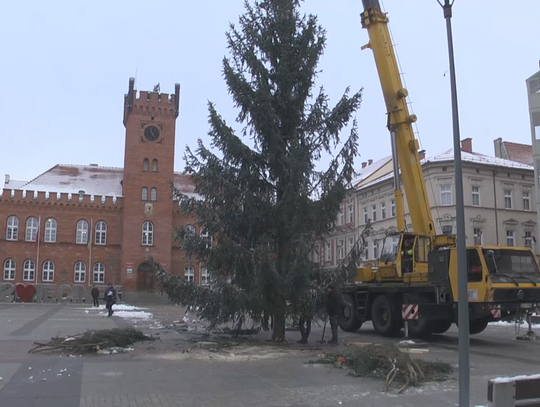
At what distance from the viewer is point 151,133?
56.0m

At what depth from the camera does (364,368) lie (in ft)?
33.8

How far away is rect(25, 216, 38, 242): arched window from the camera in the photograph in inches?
2137

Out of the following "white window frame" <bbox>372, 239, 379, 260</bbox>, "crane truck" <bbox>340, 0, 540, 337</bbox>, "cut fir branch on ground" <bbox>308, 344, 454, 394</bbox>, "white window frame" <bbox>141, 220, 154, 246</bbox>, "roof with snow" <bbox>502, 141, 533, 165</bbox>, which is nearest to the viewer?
"cut fir branch on ground" <bbox>308, 344, 454, 394</bbox>

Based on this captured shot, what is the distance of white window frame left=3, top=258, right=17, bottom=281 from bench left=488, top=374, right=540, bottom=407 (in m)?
55.7

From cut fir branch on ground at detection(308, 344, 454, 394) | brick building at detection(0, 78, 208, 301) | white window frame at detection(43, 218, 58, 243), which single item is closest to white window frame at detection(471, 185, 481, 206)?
brick building at detection(0, 78, 208, 301)

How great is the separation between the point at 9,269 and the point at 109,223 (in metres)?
10.3

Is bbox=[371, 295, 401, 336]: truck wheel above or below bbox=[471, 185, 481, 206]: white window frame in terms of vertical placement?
below

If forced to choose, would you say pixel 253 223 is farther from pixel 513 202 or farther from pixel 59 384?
pixel 513 202

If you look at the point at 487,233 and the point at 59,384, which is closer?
the point at 59,384

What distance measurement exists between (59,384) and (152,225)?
46848 mm

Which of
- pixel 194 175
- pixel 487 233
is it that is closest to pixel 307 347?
pixel 194 175

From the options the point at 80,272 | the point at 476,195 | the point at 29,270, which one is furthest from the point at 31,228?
the point at 476,195

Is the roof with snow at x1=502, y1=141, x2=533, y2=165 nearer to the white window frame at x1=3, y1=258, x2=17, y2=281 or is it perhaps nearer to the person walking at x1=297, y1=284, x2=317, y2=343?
the person walking at x1=297, y1=284, x2=317, y2=343

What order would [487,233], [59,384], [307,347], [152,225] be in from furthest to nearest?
[152,225], [487,233], [307,347], [59,384]
